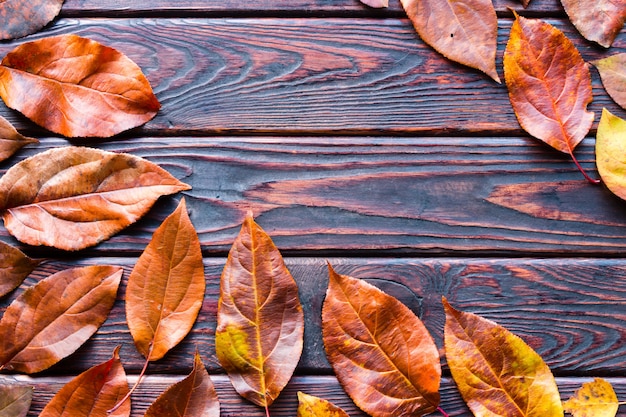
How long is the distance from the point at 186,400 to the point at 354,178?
290 millimetres

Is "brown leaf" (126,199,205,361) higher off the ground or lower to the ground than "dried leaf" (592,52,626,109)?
lower

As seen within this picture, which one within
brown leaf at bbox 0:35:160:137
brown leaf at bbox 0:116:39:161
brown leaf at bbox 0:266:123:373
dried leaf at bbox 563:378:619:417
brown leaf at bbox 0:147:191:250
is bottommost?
dried leaf at bbox 563:378:619:417

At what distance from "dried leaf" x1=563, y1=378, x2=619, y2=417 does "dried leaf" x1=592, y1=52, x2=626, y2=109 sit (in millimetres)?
303

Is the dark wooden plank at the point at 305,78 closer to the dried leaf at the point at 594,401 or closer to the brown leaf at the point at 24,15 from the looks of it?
the brown leaf at the point at 24,15

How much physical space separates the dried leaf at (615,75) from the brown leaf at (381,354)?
34 cm

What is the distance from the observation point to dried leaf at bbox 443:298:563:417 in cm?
54

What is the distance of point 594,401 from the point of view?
550 millimetres

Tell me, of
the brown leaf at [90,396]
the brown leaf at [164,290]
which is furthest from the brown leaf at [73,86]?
the brown leaf at [90,396]

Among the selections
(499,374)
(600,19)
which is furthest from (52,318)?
(600,19)

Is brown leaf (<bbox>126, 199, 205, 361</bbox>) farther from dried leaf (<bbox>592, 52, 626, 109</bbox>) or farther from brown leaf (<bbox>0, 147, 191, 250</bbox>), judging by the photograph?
dried leaf (<bbox>592, 52, 626, 109</bbox>)

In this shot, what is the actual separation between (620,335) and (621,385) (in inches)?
2.0

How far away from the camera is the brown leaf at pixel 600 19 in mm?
600

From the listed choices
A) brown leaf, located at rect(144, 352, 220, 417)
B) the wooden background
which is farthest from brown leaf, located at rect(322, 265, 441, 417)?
brown leaf, located at rect(144, 352, 220, 417)

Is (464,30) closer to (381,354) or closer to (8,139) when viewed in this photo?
(381,354)
